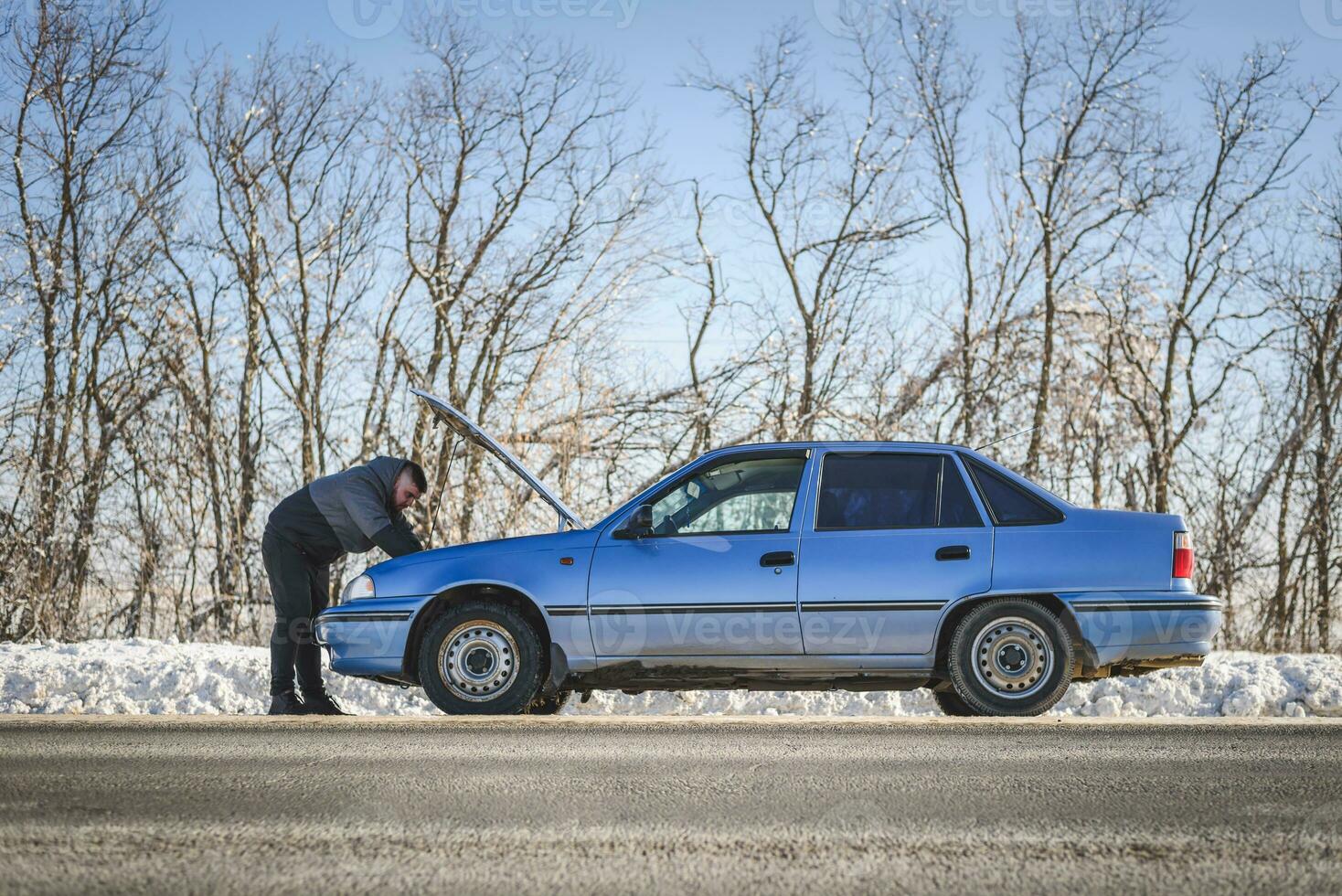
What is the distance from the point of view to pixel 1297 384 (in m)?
21.0

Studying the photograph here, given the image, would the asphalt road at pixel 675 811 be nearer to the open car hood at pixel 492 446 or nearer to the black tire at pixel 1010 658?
the black tire at pixel 1010 658

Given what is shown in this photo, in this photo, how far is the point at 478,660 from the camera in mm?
7707

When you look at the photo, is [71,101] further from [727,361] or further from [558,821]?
[558,821]

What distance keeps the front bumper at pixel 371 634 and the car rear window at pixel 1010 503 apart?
11.5 ft

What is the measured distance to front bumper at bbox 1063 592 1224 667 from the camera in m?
7.54

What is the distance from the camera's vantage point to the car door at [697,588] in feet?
25.0

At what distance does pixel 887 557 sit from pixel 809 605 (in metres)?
0.56

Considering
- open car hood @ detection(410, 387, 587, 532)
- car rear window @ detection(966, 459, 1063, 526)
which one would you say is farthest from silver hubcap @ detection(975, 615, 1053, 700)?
open car hood @ detection(410, 387, 587, 532)

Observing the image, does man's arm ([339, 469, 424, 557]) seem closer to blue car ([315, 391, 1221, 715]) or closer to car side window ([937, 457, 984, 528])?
blue car ([315, 391, 1221, 715])

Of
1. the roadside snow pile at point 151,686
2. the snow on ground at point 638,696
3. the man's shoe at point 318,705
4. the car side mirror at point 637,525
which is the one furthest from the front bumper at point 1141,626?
the roadside snow pile at point 151,686

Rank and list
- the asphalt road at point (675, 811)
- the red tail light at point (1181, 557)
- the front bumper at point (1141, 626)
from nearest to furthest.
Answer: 1. the asphalt road at point (675, 811)
2. the front bumper at point (1141, 626)
3. the red tail light at point (1181, 557)

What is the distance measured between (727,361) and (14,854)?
684 inches

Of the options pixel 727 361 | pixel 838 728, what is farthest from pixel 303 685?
pixel 727 361

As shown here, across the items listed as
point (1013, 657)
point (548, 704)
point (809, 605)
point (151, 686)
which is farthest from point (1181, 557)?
point (151, 686)
